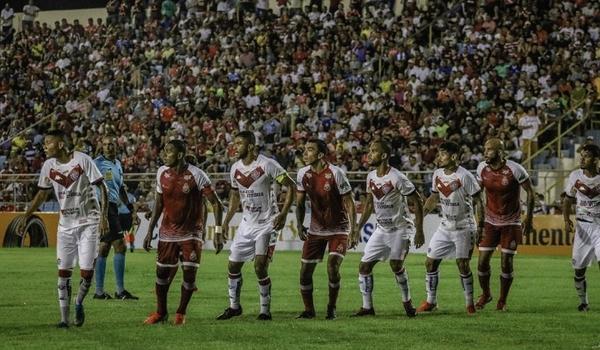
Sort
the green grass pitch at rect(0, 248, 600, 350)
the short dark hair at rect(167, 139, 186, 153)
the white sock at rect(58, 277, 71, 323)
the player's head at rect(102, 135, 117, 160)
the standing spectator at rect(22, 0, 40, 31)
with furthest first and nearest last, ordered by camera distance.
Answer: the standing spectator at rect(22, 0, 40, 31)
the player's head at rect(102, 135, 117, 160)
the short dark hair at rect(167, 139, 186, 153)
the white sock at rect(58, 277, 71, 323)
the green grass pitch at rect(0, 248, 600, 350)

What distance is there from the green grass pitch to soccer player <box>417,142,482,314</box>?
59 cm

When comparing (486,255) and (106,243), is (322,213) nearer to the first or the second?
(486,255)

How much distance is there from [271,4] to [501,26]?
13114 mm

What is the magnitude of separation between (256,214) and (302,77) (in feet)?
88.2

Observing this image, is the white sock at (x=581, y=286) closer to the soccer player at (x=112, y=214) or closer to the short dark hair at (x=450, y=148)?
the short dark hair at (x=450, y=148)

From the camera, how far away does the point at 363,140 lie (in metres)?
38.6

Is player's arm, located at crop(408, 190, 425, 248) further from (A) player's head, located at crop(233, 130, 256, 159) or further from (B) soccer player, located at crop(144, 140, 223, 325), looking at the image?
(B) soccer player, located at crop(144, 140, 223, 325)

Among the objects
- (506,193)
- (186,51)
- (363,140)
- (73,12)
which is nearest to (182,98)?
(186,51)

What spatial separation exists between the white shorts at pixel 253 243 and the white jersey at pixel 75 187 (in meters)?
2.10

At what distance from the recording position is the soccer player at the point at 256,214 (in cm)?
1678

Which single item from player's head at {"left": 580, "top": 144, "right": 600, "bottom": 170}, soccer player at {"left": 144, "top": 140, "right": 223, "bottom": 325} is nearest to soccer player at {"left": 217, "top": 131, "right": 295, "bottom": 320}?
soccer player at {"left": 144, "top": 140, "right": 223, "bottom": 325}

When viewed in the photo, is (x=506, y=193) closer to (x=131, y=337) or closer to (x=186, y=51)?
(x=131, y=337)

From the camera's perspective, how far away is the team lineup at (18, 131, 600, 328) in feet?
51.7

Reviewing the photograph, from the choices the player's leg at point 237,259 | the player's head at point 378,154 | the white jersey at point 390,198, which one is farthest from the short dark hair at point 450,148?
the player's leg at point 237,259
